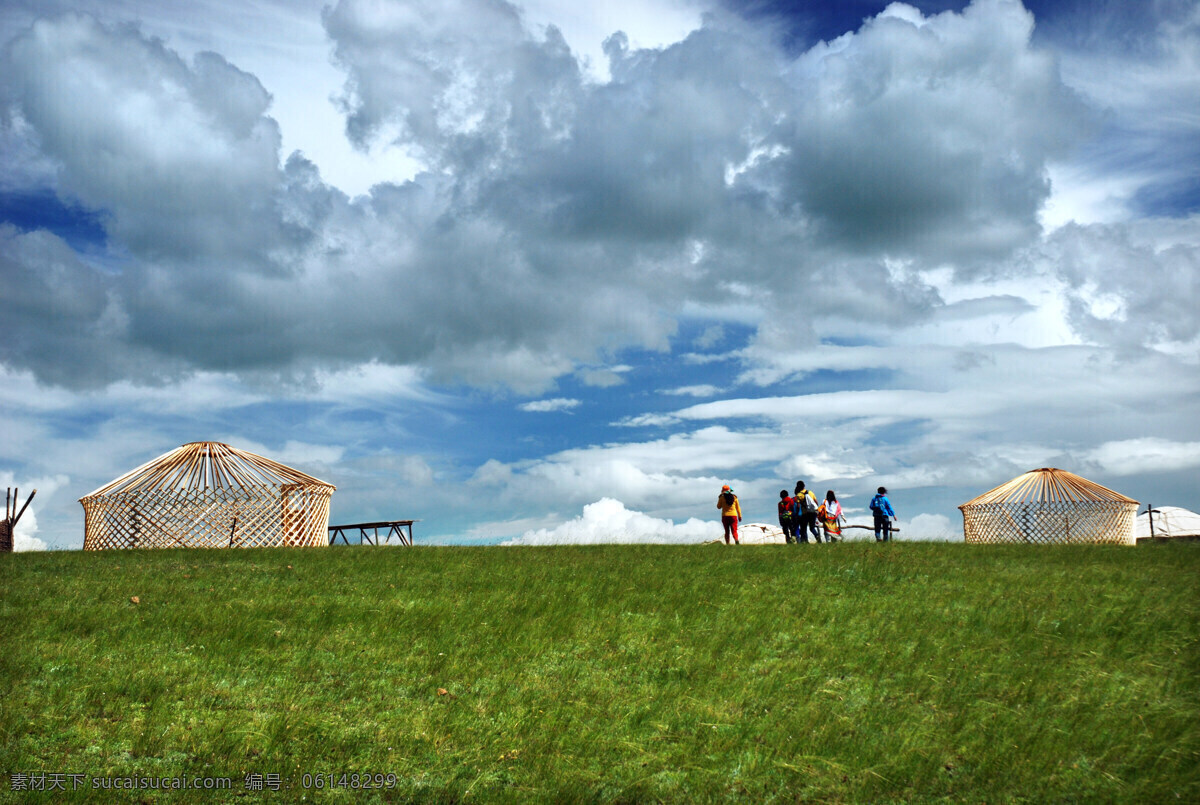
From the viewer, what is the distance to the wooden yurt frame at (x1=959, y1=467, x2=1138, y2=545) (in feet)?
96.9

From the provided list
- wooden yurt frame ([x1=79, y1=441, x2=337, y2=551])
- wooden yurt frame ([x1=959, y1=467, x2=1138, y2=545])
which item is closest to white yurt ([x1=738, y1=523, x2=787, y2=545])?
wooden yurt frame ([x1=959, y1=467, x2=1138, y2=545])

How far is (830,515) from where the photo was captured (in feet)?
72.8

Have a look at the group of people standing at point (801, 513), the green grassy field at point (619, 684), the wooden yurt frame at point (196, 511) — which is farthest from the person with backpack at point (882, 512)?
the wooden yurt frame at point (196, 511)

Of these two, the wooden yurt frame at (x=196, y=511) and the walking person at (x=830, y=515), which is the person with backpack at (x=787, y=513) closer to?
the walking person at (x=830, y=515)

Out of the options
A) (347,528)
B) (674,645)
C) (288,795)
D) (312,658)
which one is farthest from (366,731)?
(347,528)

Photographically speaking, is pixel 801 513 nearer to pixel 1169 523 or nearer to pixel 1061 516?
pixel 1061 516

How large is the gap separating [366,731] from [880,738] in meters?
5.05

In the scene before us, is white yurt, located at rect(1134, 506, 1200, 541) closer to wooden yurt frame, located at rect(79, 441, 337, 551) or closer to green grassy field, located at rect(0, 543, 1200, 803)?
green grassy field, located at rect(0, 543, 1200, 803)

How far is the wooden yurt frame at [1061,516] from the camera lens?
96.9 feet

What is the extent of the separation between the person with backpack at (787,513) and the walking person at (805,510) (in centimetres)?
14

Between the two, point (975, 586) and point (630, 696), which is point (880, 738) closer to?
point (630, 696)

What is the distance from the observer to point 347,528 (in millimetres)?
25922

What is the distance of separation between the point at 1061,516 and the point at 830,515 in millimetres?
13235

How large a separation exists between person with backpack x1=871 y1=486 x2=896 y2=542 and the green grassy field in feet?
19.9
